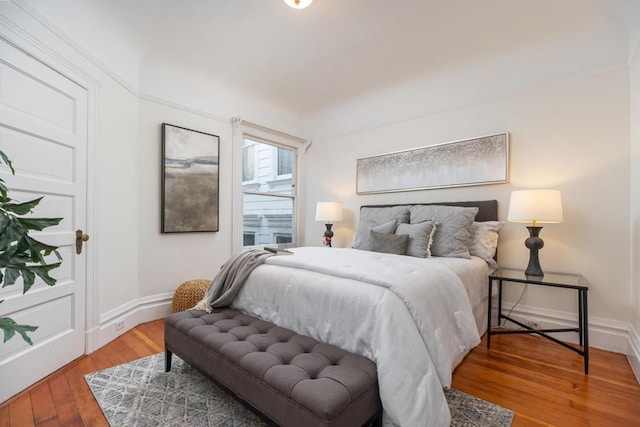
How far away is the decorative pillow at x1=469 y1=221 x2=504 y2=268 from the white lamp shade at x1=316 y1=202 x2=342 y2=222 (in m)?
1.65

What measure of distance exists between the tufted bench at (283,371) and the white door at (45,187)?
90cm

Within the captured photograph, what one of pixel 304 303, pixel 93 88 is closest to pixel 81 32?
pixel 93 88

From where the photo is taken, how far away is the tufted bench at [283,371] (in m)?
1.16

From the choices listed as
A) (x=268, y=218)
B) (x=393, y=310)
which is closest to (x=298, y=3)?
(x=393, y=310)

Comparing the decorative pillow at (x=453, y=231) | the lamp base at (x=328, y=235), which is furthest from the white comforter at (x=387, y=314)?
the lamp base at (x=328, y=235)

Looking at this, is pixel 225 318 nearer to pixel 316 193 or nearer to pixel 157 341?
pixel 157 341

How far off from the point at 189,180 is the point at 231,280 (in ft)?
5.25

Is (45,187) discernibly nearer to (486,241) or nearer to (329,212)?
(329,212)

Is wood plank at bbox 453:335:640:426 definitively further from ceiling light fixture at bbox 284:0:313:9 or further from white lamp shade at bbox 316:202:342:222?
ceiling light fixture at bbox 284:0:313:9

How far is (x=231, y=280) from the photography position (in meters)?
2.23

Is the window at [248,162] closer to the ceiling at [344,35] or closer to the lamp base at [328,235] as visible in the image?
the ceiling at [344,35]

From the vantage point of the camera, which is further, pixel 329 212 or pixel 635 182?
pixel 329 212

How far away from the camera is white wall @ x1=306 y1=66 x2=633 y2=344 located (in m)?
2.43

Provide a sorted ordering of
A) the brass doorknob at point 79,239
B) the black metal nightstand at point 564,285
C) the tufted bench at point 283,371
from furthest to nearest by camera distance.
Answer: the brass doorknob at point 79,239, the black metal nightstand at point 564,285, the tufted bench at point 283,371
